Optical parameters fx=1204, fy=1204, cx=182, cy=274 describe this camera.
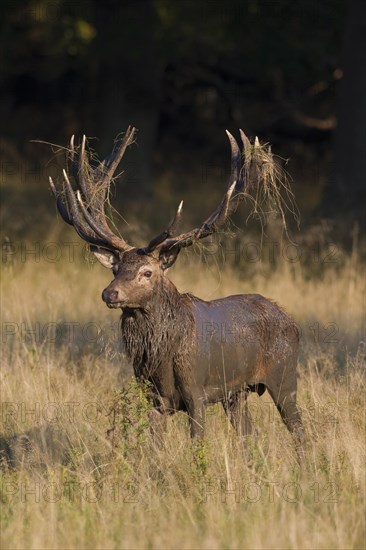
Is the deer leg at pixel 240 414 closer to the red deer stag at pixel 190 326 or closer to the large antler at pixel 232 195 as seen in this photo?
the red deer stag at pixel 190 326

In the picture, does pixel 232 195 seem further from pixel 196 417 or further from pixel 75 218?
pixel 196 417

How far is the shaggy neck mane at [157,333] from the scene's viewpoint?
23.6 feet

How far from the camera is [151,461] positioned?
7.04 metres

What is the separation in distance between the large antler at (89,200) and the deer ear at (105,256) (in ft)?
0.12

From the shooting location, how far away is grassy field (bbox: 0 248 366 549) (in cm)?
608

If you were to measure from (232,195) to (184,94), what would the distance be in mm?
17578

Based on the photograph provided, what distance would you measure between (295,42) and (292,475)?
46.2 ft

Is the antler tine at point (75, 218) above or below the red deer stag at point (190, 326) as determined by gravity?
above

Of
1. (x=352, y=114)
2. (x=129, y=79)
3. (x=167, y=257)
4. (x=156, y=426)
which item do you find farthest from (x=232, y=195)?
(x=129, y=79)

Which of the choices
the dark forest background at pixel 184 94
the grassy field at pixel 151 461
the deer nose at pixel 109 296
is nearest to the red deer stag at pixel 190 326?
the deer nose at pixel 109 296

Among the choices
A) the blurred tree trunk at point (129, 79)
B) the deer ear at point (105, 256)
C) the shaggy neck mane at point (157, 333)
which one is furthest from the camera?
the blurred tree trunk at point (129, 79)

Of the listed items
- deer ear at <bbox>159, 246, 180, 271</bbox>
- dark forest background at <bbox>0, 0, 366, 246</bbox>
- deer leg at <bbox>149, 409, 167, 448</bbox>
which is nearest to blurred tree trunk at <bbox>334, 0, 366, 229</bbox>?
dark forest background at <bbox>0, 0, 366, 246</bbox>

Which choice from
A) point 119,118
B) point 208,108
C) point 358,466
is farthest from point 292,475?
point 208,108

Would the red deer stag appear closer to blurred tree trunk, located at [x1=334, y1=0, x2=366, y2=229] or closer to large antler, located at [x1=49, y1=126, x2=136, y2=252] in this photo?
large antler, located at [x1=49, y1=126, x2=136, y2=252]
